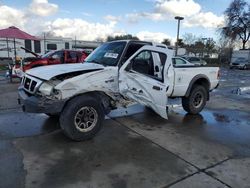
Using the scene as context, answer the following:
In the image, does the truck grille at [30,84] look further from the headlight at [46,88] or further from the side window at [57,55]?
the side window at [57,55]

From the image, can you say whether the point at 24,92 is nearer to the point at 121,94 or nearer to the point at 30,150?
the point at 30,150

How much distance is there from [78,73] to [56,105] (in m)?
0.75

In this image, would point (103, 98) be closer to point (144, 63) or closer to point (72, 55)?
point (144, 63)

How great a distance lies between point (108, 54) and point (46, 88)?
5.85ft

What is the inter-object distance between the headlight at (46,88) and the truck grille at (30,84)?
0.37 ft

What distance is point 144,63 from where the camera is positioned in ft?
19.0

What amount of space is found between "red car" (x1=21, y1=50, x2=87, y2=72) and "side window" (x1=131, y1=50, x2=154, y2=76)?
6.65m

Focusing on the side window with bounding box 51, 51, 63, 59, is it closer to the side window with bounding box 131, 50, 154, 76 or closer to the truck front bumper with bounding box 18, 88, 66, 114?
the side window with bounding box 131, 50, 154, 76

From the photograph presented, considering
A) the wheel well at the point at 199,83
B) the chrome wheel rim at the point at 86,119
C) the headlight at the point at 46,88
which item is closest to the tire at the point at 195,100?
the wheel well at the point at 199,83

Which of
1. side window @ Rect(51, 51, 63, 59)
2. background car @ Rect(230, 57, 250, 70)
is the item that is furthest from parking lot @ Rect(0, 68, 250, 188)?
background car @ Rect(230, 57, 250, 70)

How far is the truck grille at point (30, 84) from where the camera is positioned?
4.27m

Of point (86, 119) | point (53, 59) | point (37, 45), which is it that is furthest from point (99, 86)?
point (37, 45)

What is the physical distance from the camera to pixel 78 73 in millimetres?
4371

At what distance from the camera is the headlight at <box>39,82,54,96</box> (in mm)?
4090
